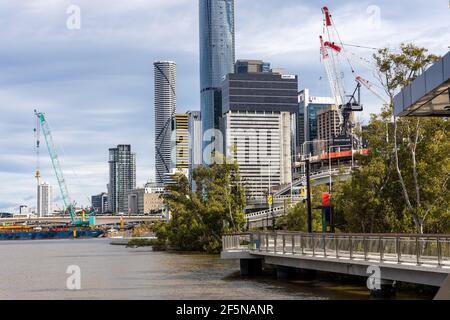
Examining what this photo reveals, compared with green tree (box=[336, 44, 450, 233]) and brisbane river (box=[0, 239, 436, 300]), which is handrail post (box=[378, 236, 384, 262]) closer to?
brisbane river (box=[0, 239, 436, 300])

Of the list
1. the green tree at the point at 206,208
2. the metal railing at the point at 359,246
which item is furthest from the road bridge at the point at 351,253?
the green tree at the point at 206,208

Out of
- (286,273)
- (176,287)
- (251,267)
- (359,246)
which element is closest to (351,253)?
(359,246)

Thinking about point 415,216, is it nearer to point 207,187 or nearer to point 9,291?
point 9,291

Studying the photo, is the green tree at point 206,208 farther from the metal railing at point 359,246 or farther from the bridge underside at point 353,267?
the bridge underside at point 353,267

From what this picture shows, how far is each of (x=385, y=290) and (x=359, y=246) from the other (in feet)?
11.0

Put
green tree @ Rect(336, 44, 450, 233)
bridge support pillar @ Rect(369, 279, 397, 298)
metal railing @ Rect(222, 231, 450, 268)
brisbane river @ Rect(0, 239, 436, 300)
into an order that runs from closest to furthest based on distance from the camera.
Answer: metal railing @ Rect(222, 231, 450, 268) < bridge support pillar @ Rect(369, 279, 397, 298) < brisbane river @ Rect(0, 239, 436, 300) < green tree @ Rect(336, 44, 450, 233)

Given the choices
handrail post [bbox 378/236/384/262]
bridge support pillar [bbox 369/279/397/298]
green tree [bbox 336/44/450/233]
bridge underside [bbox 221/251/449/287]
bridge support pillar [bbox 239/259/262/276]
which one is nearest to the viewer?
bridge underside [bbox 221/251/449/287]

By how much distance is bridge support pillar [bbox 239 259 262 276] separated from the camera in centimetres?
4941

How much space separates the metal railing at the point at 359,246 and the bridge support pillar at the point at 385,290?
1035 mm

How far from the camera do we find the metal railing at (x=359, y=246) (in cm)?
2859

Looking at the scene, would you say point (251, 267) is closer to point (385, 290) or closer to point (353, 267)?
point (353, 267)

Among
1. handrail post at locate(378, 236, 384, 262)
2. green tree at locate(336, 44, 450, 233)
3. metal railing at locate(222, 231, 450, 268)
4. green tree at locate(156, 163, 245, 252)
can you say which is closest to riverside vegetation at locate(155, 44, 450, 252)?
green tree at locate(336, 44, 450, 233)

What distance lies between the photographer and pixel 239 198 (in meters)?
83.7
